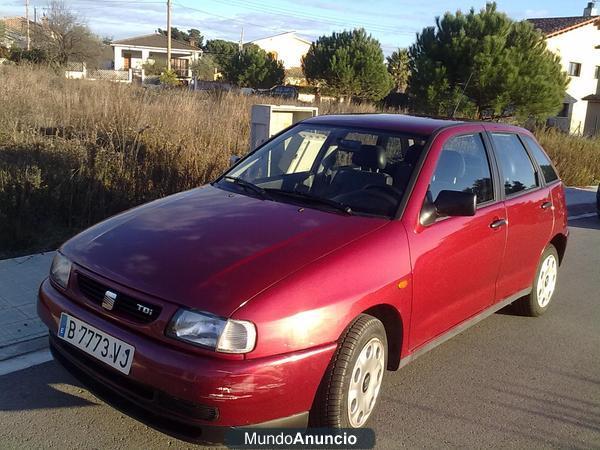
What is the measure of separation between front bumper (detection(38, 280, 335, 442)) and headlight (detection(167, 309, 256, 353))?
6 centimetres

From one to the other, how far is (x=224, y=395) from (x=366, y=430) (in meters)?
1.10

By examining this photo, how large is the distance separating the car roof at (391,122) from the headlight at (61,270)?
2.18 m

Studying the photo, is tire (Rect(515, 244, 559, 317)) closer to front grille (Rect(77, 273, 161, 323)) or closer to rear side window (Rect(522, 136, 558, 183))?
rear side window (Rect(522, 136, 558, 183))

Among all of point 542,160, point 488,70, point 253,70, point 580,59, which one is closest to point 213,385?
point 542,160

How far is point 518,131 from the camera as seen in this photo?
4957 millimetres

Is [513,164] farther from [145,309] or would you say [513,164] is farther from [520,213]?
[145,309]

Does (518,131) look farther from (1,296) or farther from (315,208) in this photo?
(1,296)

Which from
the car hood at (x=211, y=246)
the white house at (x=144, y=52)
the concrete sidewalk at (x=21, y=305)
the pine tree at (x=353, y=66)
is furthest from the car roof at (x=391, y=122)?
the white house at (x=144, y=52)

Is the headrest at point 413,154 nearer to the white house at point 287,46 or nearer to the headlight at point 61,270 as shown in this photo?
the headlight at point 61,270

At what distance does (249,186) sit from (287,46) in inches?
2829

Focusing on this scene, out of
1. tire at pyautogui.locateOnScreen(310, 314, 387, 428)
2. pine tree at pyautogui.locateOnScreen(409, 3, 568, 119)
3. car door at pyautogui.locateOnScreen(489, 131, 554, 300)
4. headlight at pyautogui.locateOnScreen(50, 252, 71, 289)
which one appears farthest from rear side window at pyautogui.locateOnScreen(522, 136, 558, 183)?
pine tree at pyautogui.locateOnScreen(409, 3, 568, 119)

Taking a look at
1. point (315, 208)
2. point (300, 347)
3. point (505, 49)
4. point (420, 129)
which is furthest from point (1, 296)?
point (505, 49)

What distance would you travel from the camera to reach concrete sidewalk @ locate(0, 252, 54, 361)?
13.2 ft

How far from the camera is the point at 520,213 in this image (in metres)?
4.46
